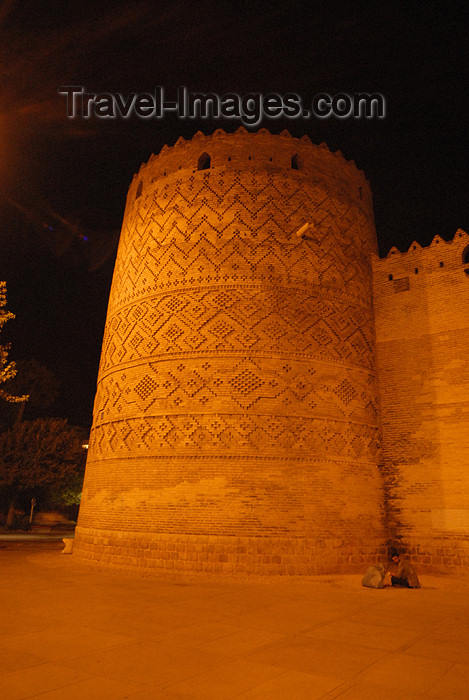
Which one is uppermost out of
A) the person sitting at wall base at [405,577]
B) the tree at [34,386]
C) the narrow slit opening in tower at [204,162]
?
the narrow slit opening in tower at [204,162]

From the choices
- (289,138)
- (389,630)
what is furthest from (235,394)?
(289,138)

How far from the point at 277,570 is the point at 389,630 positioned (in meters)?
3.65

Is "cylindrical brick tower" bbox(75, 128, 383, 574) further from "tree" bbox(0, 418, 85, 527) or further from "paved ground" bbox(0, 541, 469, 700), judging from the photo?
"tree" bbox(0, 418, 85, 527)

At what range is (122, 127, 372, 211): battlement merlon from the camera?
1112 centimetres

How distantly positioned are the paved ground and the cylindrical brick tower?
1.53m

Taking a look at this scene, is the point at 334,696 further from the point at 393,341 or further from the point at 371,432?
the point at 393,341

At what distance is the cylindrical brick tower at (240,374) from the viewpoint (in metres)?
8.60

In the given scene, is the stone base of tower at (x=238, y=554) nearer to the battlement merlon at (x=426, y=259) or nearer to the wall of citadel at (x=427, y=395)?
the wall of citadel at (x=427, y=395)

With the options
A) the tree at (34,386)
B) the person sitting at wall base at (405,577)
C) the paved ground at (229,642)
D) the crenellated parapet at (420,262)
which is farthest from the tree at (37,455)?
the person sitting at wall base at (405,577)

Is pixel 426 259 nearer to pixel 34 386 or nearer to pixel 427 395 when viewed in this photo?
pixel 427 395

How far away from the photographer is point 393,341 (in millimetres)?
10883

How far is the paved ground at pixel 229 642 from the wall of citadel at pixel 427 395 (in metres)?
2.40

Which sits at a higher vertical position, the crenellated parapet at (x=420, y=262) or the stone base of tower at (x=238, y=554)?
the crenellated parapet at (x=420, y=262)

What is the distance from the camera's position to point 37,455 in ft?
70.4
